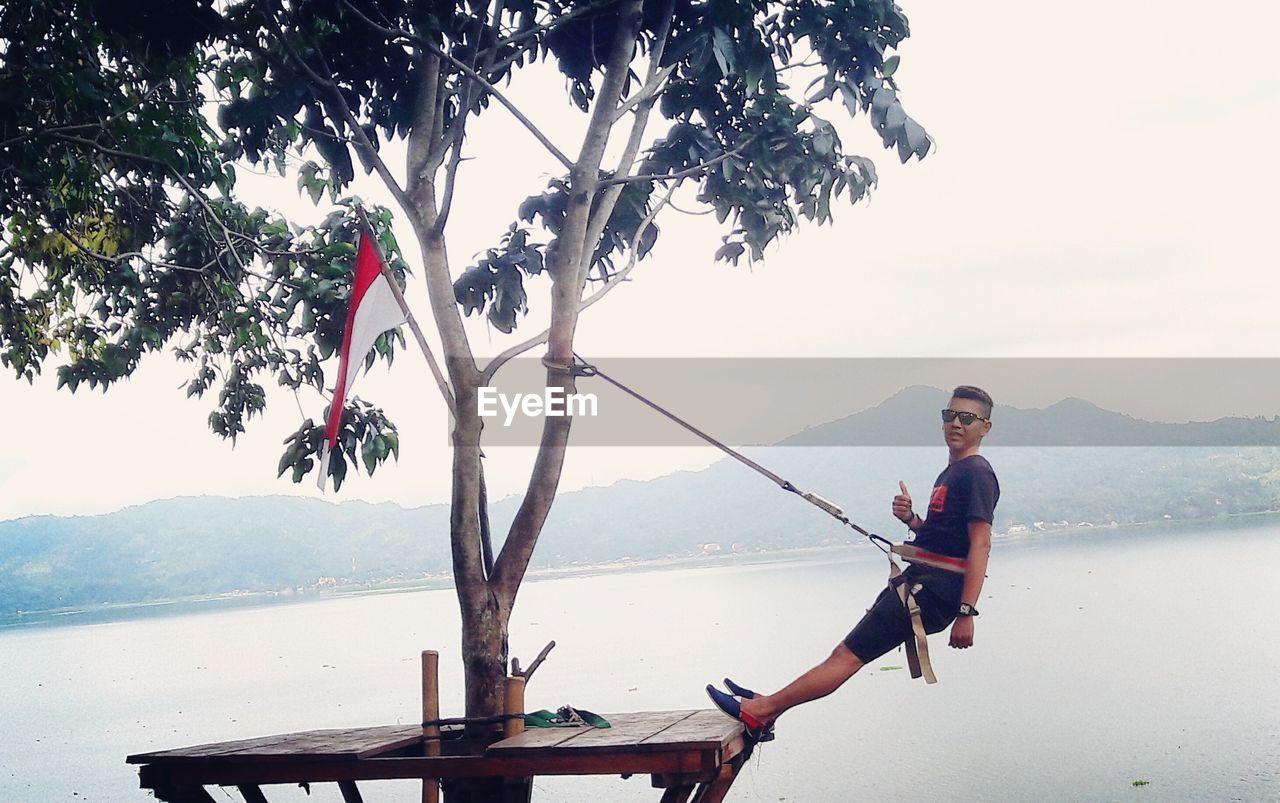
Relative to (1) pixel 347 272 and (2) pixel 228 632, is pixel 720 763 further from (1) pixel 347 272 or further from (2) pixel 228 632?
(2) pixel 228 632

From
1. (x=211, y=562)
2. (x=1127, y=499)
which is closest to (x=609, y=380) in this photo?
(x=1127, y=499)

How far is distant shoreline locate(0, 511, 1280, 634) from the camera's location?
444 ft

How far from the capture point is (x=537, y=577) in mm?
149500

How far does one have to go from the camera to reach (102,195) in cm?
955

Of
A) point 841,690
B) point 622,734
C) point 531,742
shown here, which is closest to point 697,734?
point 622,734

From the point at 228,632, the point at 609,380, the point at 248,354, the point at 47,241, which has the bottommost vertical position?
the point at 228,632

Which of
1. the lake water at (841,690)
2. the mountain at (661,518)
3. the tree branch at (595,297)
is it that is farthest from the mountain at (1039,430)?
the tree branch at (595,297)

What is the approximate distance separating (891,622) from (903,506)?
Result: 20.4 inches

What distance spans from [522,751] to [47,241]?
6.70 m

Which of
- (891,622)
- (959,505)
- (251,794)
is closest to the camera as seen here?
(959,505)

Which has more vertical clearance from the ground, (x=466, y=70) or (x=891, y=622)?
(x=466, y=70)

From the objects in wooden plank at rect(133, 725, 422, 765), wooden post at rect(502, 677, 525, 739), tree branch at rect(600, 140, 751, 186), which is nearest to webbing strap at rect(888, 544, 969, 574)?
wooden post at rect(502, 677, 525, 739)

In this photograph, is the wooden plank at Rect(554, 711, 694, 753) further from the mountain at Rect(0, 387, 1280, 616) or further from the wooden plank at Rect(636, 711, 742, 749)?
the mountain at Rect(0, 387, 1280, 616)

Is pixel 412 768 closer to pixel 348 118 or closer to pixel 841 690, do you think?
pixel 348 118
